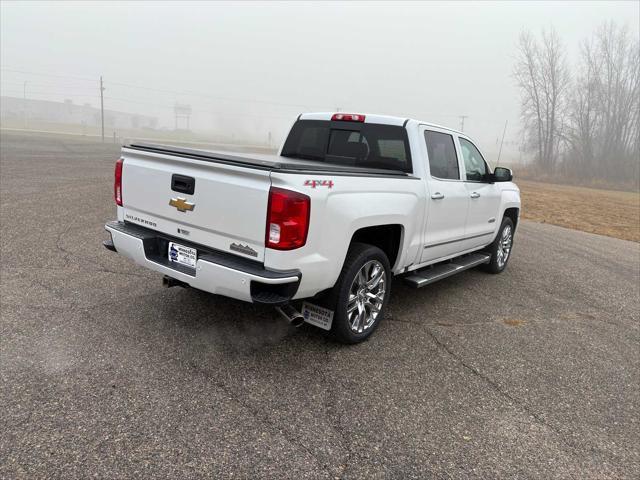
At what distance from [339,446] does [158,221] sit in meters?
2.20

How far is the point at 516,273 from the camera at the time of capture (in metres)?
6.85

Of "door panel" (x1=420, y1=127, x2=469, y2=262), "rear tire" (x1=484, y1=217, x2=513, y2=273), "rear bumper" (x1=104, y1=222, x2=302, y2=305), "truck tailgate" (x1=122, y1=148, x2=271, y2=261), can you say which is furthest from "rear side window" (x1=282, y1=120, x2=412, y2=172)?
"rear tire" (x1=484, y1=217, x2=513, y2=273)

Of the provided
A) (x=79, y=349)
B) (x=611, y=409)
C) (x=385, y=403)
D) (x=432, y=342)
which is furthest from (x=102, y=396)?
(x=611, y=409)

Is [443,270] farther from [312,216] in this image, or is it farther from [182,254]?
[182,254]

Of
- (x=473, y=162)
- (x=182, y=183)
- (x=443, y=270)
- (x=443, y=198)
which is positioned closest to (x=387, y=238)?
(x=443, y=198)

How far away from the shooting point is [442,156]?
481 centimetres

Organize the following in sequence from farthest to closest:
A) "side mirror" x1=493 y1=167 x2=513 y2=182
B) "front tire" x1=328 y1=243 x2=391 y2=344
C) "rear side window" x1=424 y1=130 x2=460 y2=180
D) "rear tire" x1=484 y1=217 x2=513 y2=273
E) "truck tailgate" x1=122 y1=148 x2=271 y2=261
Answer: "rear tire" x1=484 y1=217 x2=513 y2=273 → "side mirror" x1=493 y1=167 x2=513 y2=182 → "rear side window" x1=424 y1=130 x2=460 y2=180 → "front tire" x1=328 y1=243 x2=391 y2=344 → "truck tailgate" x1=122 y1=148 x2=271 y2=261

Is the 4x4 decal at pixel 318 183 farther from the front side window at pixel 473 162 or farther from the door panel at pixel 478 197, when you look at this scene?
the front side window at pixel 473 162

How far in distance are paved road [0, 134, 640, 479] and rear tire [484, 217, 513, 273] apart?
101cm

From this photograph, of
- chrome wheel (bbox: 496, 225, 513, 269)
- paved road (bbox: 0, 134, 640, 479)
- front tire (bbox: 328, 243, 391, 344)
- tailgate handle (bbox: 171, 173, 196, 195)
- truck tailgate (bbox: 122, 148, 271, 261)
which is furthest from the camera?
chrome wheel (bbox: 496, 225, 513, 269)

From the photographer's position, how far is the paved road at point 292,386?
97.1 inches

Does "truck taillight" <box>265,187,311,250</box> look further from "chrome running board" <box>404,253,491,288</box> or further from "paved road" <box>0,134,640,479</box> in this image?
"chrome running board" <box>404,253,491,288</box>

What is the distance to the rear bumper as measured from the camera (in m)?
2.96

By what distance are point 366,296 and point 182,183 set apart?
5.86 ft
